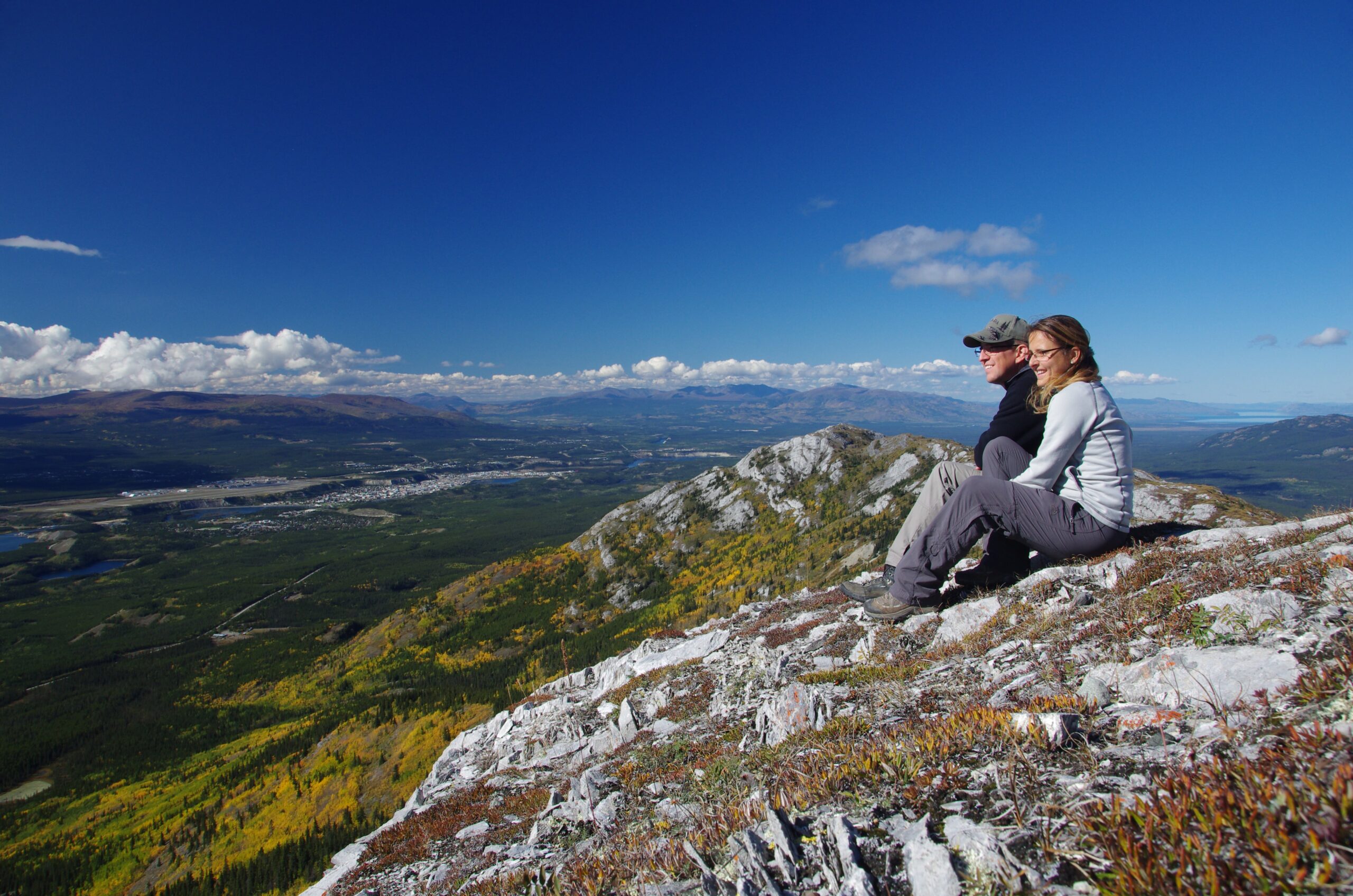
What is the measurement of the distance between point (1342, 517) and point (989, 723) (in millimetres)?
9027

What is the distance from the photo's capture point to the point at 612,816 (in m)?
6.21

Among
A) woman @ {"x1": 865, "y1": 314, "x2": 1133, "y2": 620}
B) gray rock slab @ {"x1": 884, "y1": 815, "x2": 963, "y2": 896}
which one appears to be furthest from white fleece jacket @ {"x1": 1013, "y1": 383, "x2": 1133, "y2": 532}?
gray rock slab @ {"x1": 884, "y1": 815, "x2": 963, "y2": 896}

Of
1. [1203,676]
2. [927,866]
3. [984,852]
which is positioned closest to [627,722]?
[927,866]

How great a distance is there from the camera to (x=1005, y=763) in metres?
3.79

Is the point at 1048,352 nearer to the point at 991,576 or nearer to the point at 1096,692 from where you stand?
the point at 991,576

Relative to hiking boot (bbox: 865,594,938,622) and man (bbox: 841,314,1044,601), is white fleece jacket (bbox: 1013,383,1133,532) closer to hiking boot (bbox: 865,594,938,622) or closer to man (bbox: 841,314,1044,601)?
man (bbox: 841,314,1044,601)

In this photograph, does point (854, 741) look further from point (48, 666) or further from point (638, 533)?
point (48, 666)

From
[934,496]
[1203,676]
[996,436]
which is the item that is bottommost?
[1203,676]

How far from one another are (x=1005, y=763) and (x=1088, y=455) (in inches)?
202

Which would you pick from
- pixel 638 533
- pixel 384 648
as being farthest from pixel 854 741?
pixel 384 648

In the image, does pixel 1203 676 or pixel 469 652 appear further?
pixel 469 652

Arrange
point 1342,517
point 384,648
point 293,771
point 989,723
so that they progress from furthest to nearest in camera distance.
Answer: point 384,648, point 293,771, point 1342,517, point 989,723

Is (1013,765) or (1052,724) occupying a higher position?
(1052,724)

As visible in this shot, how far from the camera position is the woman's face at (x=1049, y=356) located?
721 cm
